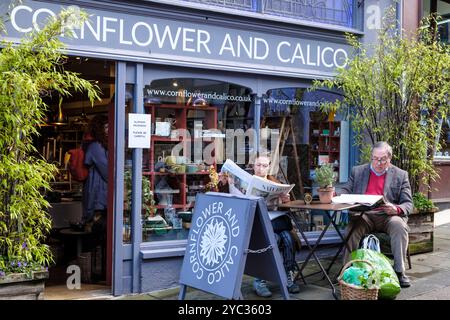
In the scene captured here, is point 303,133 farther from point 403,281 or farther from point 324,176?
point 403,281

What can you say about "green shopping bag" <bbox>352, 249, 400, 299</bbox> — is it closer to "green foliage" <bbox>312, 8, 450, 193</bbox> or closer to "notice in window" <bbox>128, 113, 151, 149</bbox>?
"green foliage" <bbox>312, 8, 450, 193</bbox>

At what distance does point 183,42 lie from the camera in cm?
610

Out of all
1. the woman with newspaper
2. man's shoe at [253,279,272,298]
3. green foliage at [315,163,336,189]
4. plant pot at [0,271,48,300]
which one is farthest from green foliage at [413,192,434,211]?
plant pot at [0,271,48,300]

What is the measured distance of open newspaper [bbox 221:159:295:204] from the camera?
17.4ft

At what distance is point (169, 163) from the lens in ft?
21.1

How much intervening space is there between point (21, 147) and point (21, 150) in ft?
0.11


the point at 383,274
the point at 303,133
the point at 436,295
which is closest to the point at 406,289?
the point at 436,295

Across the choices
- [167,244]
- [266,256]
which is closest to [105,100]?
[167,244]

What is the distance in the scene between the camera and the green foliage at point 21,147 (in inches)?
167

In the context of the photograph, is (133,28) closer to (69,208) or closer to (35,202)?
(35,202)

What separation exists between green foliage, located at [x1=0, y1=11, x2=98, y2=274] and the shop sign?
0.82 m

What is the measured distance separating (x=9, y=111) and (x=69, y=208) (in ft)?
13.2

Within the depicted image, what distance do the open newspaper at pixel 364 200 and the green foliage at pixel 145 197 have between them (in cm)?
203

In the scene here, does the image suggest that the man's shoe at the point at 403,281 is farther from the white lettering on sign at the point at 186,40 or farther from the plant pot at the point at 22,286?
the plant pot at the point at 22,286
